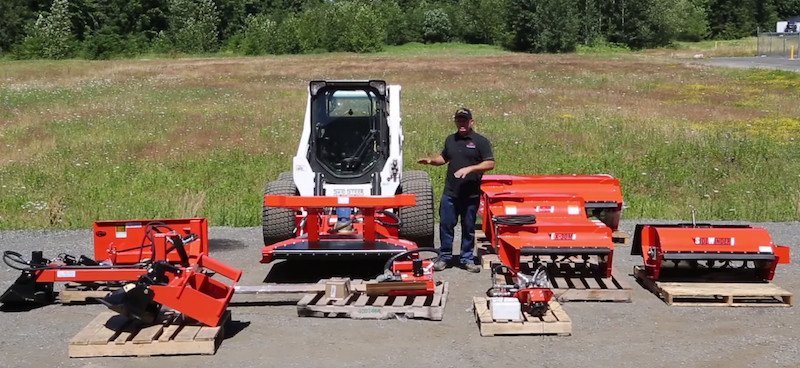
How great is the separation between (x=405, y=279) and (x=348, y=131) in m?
3.02

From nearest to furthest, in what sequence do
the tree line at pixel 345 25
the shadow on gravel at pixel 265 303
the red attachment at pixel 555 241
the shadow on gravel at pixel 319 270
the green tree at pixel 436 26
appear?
the shadow on gravel at pixel 265 303 < the red attachment at pixel 555 241 < the shadow on gravel at pixel 319 270 < the tree line at pixel 345 25 < the green tree at pixel 436 26

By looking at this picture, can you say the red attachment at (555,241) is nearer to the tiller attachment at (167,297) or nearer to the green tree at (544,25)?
the tiller attachment at (167,297)

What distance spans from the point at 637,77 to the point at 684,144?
69.1 feet

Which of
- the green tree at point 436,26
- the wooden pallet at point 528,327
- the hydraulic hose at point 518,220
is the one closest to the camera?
the wooden pallet at point 528,327

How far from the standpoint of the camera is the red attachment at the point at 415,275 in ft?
27.3

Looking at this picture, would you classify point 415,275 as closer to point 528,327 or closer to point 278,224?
point 528,327

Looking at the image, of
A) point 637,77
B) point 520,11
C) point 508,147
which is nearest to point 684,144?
point 508,147

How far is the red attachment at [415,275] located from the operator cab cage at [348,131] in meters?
2.14

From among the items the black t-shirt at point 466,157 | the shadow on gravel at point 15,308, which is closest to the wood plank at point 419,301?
the black t-shirt at point 466,157

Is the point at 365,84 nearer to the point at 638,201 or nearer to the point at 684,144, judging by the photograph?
the point at 638,201

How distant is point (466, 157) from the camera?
9.81m

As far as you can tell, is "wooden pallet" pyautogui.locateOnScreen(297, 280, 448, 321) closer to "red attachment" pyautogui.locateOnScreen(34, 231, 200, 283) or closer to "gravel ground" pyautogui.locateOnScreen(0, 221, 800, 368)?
"gravel ground" pyautogui.locateOnScreen(0, 221, 800, 368)

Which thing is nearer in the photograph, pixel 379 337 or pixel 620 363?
pixel 620 363

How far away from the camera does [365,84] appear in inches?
420
